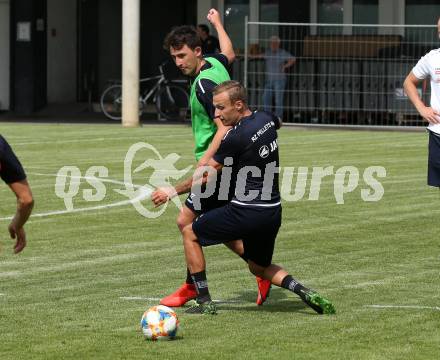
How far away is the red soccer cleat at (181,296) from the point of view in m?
10.1

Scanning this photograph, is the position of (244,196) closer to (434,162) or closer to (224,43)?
(224,43)

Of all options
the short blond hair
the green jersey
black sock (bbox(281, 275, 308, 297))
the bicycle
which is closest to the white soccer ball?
black sock (bbox(281, 275, 308, 297))

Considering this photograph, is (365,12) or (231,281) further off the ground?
(365,12)

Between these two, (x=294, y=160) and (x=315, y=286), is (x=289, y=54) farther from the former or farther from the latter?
(x=315, y=286)

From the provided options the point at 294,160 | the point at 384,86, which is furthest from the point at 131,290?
the point at 384,86

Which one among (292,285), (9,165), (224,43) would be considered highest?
(224,43)

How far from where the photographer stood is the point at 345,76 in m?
28.2

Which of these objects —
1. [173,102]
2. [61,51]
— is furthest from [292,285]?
[61,51]

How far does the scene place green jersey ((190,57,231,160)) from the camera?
33.1 ft

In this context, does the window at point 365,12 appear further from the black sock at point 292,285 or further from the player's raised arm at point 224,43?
the black sock at point 292,285

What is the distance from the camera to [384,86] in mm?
27875

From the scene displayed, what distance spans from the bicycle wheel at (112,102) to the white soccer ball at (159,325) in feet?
71.3

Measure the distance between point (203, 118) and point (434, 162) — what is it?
2.34 m

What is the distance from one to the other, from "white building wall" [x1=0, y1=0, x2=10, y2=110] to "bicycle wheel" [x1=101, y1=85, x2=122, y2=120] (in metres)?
4.02
